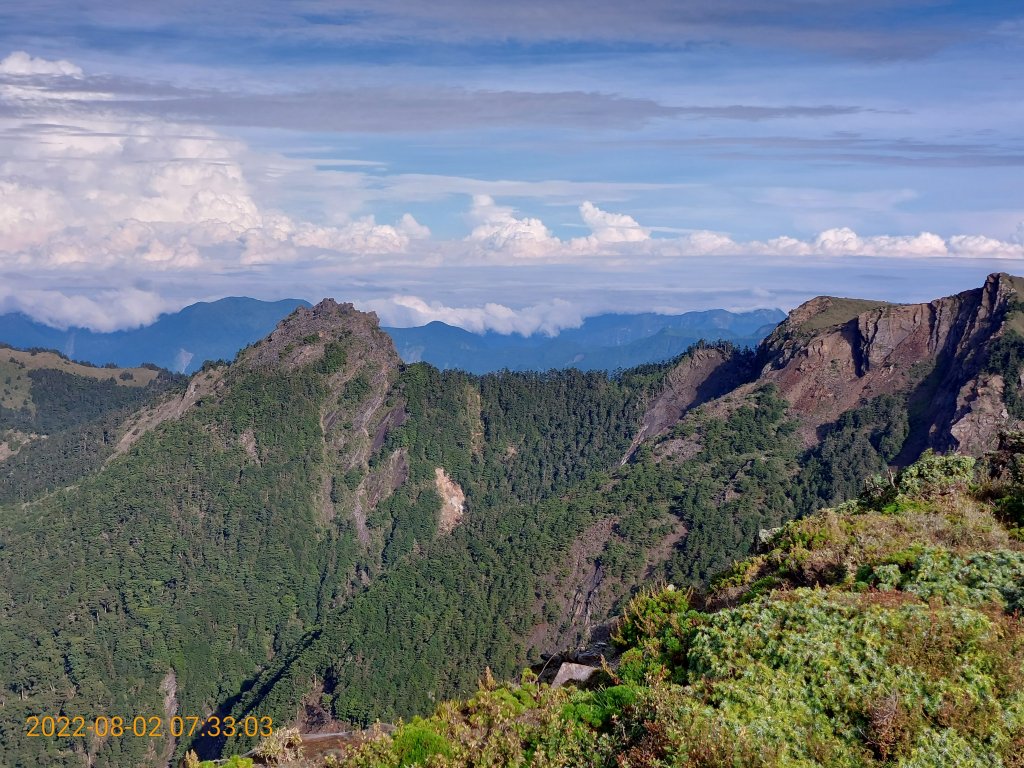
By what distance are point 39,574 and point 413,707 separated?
89.5 meters

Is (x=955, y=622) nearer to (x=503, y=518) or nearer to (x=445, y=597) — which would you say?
(x=445, y=597)

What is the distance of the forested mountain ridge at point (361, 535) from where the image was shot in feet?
384

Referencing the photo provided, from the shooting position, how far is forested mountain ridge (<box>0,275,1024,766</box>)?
11712cm

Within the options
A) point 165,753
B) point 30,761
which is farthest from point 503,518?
point 30,761

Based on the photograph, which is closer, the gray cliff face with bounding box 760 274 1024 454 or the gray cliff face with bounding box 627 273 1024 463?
the gray cliff face with bounding box 627 273 1024 463

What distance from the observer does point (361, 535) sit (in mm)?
188375
